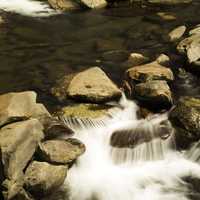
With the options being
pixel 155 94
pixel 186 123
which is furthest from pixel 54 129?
pixel 186 123

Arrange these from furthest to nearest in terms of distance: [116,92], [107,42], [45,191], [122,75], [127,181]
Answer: [107,42] → [122,75] → [116,92] → [127,181] → [45,191]

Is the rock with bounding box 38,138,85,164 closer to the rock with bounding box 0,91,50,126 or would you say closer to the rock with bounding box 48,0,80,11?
the rock with bounding box 0,91,50,126

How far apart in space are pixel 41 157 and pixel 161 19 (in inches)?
345

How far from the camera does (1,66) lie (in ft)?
39.1

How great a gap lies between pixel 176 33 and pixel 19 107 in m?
6.39

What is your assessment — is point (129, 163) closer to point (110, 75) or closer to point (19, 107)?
point (19, 107)

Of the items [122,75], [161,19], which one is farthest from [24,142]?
[161,19]

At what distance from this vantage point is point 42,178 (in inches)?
307

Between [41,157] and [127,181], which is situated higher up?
[41,157]

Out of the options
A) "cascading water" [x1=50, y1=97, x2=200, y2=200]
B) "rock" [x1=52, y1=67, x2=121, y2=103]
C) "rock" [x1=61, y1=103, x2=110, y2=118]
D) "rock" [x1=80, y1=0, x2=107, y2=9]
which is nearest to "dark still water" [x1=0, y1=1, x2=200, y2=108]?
"rock" [x1=52, y1=67, x2=121, y2=103]

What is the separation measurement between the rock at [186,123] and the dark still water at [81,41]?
1.37m

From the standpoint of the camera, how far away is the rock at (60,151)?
26.9 feet

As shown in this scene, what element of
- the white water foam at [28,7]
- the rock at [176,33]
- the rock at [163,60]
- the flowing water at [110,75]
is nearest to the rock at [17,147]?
the flowing water at [110,75]

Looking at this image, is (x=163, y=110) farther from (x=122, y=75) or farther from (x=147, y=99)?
(x=122, y=75)
